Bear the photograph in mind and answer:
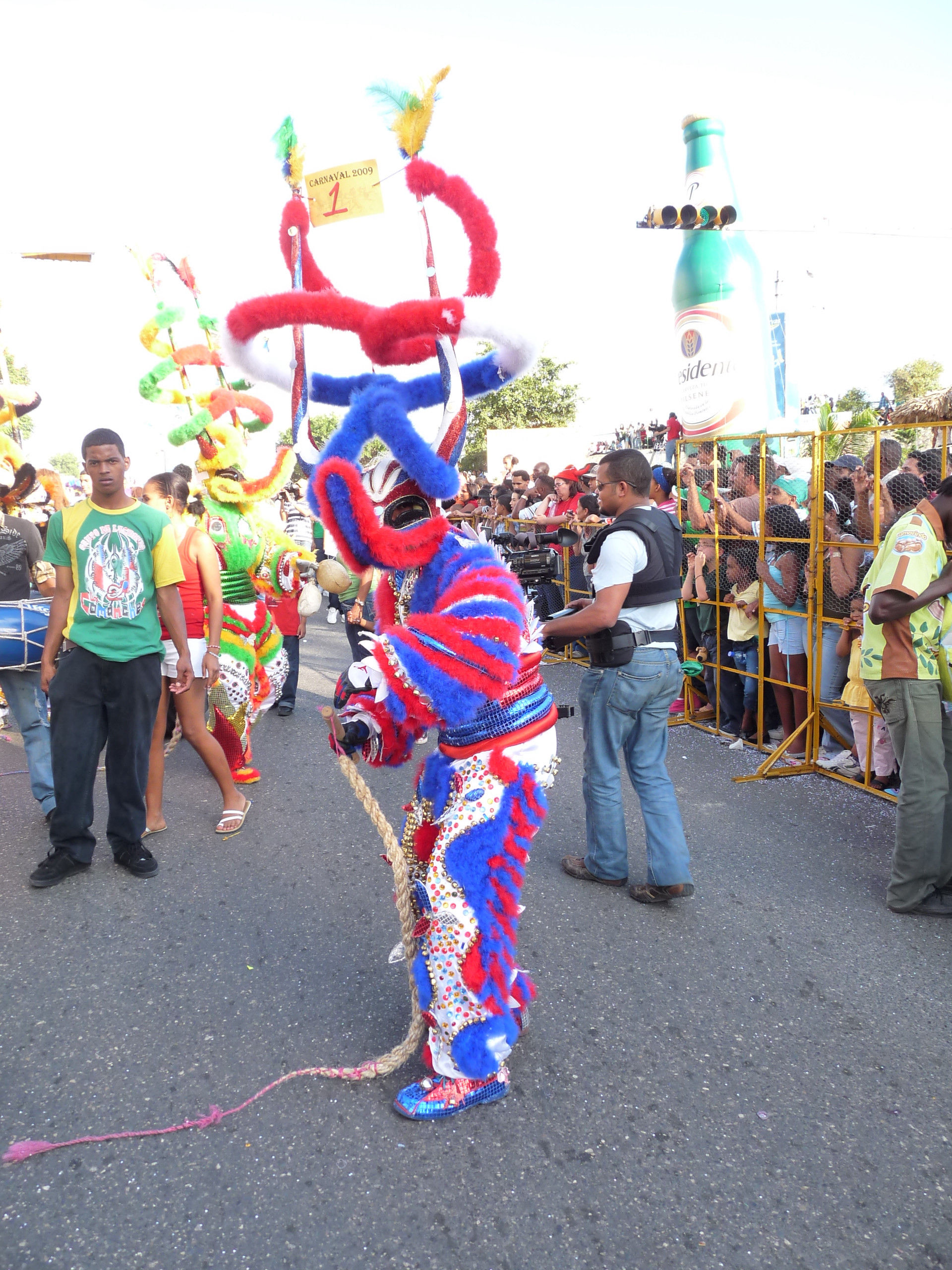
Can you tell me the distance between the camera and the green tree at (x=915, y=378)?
109 feet

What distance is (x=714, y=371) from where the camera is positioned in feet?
43.3

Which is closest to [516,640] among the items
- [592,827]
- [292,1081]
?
[292,1081]

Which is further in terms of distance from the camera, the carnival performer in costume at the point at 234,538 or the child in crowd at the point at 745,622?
the child in crowd at the point at 745,622

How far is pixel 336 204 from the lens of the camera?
2521 millimetres

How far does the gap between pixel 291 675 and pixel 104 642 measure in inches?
148

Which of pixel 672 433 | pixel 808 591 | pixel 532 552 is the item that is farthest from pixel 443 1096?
pixel 672 433

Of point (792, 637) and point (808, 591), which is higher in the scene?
point (808, 591)

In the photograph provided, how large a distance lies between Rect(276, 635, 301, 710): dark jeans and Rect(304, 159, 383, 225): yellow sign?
4604 mm

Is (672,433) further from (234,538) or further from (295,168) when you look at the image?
(295,168)

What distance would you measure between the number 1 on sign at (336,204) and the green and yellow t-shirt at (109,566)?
64.9 inches

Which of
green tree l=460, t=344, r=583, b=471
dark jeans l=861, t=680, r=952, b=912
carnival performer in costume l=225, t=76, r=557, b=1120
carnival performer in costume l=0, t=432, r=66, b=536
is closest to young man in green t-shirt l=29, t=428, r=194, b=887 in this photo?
carnival performer in costume l=0, t=432, r=66, b=536

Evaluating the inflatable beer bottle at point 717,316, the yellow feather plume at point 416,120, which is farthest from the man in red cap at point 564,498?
the yellow feather plume at point 416,120

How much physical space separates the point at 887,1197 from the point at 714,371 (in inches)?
504

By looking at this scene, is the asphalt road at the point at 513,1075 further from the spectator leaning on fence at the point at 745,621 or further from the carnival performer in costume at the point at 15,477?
the carnival performer in costume at the point at 15,477
